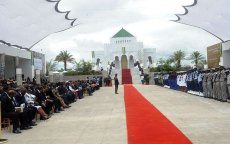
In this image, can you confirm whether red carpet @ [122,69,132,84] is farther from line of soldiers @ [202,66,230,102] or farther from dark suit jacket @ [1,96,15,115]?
dark suit jacket @ [1,96,15,115]

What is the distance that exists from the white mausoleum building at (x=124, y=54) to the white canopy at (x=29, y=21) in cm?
4476

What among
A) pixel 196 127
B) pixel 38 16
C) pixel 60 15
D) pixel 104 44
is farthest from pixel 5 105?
pixel 104 44

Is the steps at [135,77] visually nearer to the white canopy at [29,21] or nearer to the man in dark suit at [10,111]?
the white canopy at [29,21]

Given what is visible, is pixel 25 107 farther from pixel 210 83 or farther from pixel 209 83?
pixel 209 83

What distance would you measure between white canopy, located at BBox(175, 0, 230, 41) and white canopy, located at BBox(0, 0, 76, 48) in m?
12.5

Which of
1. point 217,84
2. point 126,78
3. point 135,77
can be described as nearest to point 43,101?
point 217,84

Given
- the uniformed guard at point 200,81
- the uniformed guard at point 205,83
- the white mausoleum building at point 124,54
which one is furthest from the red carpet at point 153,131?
the white mausoleum building at point 124,54

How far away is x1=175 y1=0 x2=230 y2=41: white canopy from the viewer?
4000 centimetres

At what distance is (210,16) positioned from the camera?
1754 inches

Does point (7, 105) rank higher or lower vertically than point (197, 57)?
lower

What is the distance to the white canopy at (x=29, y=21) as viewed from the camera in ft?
117

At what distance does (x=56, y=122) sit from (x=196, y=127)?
4976 millimetres

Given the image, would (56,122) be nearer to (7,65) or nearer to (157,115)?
(157,115)

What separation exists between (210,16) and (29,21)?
56.8 feet
